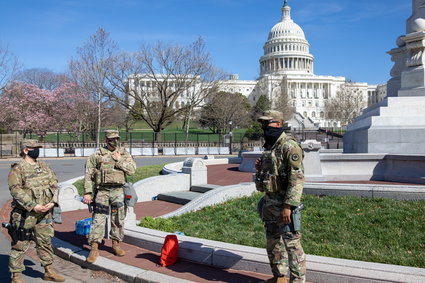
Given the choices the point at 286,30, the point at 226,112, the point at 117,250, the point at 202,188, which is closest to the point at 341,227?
the point at 117,250

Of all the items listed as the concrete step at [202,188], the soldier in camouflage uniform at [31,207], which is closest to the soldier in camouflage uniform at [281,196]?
the soldier in camouflage uniform at [31,207]

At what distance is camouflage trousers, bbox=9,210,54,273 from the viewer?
16.9 ft

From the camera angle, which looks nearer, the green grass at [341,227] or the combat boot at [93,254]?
the green grass at [341,227]

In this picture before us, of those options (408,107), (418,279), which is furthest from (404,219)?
(408,107)

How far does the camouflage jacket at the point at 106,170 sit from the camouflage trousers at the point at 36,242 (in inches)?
35.2

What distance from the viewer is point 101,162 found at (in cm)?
616

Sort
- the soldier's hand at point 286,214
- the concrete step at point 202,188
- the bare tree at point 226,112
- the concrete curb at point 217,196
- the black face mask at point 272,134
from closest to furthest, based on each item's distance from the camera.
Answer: the soldier's hand at point 286,214 < the black face mask at point 272,134 < the concrete curb at point 217,196 < the concrete step at point 202,188 < the bare tree at point 226,112

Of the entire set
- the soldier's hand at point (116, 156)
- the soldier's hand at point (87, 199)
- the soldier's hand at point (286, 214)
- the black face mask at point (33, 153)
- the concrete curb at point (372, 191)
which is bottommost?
the concrete curb at point (372, 191)

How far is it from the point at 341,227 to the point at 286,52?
414ft

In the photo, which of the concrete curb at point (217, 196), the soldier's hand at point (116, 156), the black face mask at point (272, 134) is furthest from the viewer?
the concrete curb at point (217, 196)

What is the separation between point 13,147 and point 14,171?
30582mm

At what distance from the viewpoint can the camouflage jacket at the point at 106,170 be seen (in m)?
6.09

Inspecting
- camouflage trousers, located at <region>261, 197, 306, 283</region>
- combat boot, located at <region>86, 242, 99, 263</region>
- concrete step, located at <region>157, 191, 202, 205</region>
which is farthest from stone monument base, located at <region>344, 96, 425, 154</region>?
combat boot, located at <region>86, 242, 99, 263</region>

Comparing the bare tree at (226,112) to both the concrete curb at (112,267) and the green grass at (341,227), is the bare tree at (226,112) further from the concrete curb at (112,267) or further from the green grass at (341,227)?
the concrete curb at (112,267)
